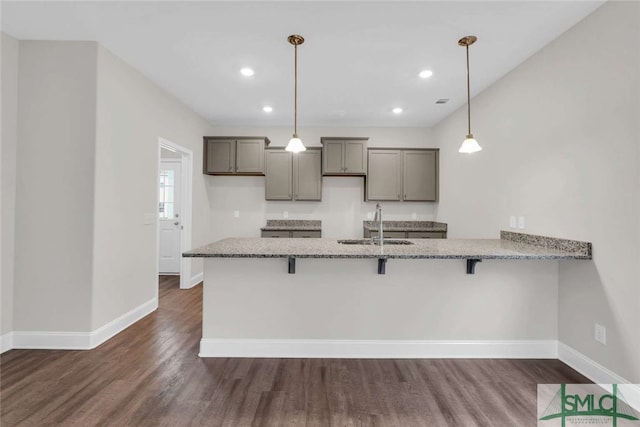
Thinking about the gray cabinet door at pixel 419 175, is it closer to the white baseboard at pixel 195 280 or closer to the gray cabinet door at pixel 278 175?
the gray cabinet door at pixel 278 175

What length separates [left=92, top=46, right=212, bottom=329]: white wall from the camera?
2.76m

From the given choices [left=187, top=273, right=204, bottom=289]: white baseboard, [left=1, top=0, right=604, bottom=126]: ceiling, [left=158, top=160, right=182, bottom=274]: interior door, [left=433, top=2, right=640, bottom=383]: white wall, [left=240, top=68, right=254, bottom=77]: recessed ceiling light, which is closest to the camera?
[left=433, top=2, right=640, bottom=383]: white wall

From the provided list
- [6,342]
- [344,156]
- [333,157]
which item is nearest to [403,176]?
[344,156]

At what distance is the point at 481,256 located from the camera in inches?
84.4

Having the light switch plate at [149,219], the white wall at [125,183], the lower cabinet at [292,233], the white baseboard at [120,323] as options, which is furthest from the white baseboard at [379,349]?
the lower cabinet at [292,233]

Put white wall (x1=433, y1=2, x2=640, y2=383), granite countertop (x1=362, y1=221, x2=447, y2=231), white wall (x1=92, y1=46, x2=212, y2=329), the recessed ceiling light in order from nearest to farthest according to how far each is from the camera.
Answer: white wall (x1=433, y1=2, x2=640, y2=383) < white wall (x1=92, y1=46, x2=212, y2=329) < the recessed ceiling light < granite countertop (x1=362, y1=221, x2=447, y2=231)

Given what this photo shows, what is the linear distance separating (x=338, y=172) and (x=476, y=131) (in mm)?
1974

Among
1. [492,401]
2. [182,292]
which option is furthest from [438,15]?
[182,292]

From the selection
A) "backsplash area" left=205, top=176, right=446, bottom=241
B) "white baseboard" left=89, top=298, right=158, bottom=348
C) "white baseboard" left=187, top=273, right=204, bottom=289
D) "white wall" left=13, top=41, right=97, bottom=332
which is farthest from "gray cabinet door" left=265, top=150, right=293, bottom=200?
"white wall" left=13, top=41, right=97, bottom=332

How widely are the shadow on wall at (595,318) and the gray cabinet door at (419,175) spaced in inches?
104

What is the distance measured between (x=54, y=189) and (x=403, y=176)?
428cm

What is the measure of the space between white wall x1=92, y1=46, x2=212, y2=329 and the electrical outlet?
12.6 feet

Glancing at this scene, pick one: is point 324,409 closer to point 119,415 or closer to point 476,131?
point 119,415

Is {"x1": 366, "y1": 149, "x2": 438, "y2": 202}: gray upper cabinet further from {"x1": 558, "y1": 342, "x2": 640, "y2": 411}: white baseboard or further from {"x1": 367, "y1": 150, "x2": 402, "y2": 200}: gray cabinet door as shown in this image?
{"x1": 558, "y1": 342, "x2": 640, "y2": 411}: white baseboard
